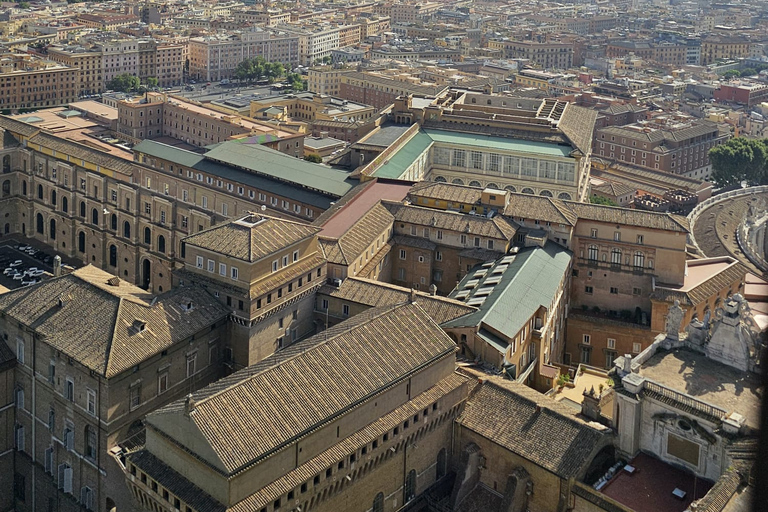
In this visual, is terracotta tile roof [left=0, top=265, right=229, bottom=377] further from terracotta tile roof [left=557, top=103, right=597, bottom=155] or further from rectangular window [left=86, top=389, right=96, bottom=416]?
terracotta tile roof [left=557, top=103, right=597, bottom=155]

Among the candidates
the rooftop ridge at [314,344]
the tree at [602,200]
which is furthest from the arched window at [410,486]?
the tree at [602,200]

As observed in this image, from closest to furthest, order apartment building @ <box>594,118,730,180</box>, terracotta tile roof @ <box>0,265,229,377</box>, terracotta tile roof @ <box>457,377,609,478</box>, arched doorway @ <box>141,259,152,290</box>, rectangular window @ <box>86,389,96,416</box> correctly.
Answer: terracotta tile roof @ <box>457,377,609,478</box>, terracotta tile roof @ <box>0,265,229,377</box>, rectangular window @ <box>86,389,96,416</box>, arched doorway @ <box>141,259,152,290</box>, apartment building @ <box>594,118,730,180</box>

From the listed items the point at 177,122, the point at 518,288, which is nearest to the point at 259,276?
the point at 518,288

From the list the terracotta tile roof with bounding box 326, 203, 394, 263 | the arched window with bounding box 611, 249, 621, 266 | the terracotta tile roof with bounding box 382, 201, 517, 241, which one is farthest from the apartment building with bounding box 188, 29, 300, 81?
the arched window with bounding box 611, 249, 621, 266

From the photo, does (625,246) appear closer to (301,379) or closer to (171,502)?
(301,379)

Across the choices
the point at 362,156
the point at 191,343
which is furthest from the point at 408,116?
the point at 191,343

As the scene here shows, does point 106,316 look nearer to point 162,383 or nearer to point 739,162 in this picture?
point 162,383

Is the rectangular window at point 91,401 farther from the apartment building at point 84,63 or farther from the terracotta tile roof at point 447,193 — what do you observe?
the apartment building at point 84,63
